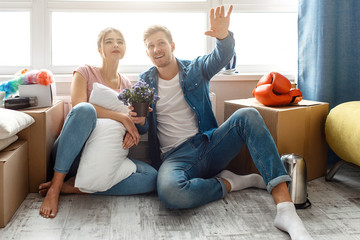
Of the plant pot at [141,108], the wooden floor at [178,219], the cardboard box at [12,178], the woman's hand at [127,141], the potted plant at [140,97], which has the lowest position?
the wooden floor at [178,219]

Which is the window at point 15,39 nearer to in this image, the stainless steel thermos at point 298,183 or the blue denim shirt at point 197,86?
the blue denim shirt at point 197,86

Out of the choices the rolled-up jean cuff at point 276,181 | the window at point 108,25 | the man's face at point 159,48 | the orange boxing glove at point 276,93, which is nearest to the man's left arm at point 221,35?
the man's face at point 159,48

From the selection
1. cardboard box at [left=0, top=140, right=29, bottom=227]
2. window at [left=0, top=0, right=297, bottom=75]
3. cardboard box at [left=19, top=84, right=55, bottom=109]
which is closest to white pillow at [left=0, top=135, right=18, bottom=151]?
cardboard box at [left=0, top=140, right=29, bottom=227]

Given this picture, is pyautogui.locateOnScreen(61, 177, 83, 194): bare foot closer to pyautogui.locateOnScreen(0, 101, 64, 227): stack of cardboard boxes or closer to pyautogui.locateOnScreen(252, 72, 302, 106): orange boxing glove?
pyautogui.locateOnScreen(0, 101, 64, 227): stack of cardboard boxes

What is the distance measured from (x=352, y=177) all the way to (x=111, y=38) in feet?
5.33

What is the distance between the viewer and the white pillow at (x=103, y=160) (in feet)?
5.86

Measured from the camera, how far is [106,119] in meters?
1.92

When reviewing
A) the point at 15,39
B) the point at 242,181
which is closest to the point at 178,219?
the point at 242,181

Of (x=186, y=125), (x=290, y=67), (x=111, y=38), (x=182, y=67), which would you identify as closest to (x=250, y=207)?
(x=186, y=125)

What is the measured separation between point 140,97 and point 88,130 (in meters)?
0.31

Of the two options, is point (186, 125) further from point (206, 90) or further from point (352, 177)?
point (352, 177)

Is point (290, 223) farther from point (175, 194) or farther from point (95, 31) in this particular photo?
point (95, 31)

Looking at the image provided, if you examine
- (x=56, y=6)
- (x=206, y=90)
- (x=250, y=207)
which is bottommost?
(x=250, y=207)

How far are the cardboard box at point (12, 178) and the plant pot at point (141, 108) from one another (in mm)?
569
